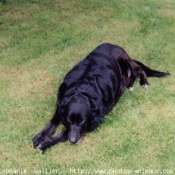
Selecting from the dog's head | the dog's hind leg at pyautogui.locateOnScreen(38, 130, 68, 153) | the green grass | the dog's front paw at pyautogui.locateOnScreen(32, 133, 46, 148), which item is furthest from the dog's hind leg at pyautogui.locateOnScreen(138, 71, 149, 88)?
the dog's front paw at pyautogui.locateOnScreen(32, 133, 46, 148)

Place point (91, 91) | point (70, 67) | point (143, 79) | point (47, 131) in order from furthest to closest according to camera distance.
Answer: point (70, 67), point (143, 79), point (91, 91), point (47, 131)

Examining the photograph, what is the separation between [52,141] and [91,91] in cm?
93

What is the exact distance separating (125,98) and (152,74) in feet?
3.03

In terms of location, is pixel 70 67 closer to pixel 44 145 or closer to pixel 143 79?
pixel 143 79

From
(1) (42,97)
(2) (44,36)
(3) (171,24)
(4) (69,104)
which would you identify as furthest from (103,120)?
(3) (171,24)

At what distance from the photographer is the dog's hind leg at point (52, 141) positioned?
4.44 meters

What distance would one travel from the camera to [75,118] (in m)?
4.41

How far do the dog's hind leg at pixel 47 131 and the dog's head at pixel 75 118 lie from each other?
0.35 m

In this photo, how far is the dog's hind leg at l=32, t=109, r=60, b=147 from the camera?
180 inches

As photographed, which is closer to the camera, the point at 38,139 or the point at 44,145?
the point at 44,145

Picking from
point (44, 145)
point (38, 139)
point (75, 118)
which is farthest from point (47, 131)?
point (75, 118)

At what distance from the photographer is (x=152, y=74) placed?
6.27m

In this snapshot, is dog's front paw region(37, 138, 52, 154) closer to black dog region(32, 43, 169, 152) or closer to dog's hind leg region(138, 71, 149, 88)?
black dog region(32, 43, 169, 152)

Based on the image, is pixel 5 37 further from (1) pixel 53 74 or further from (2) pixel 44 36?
(1) pixel 53 74
